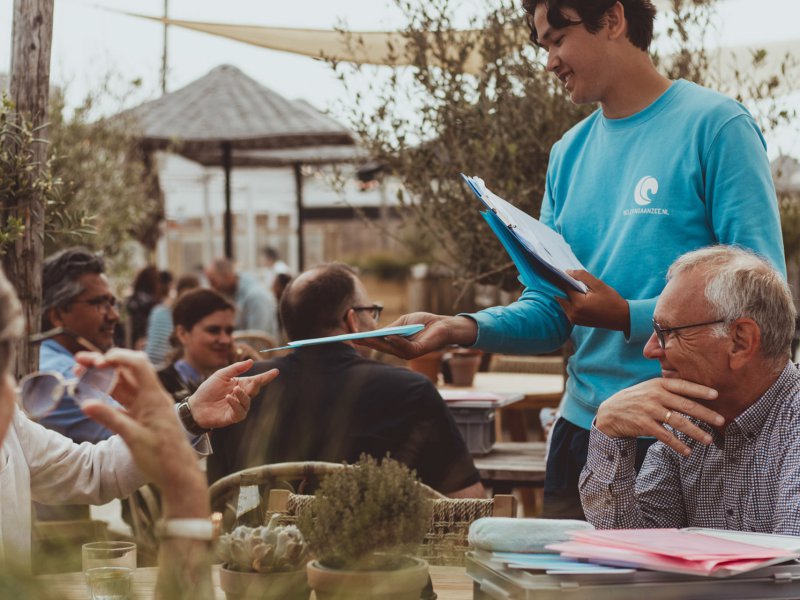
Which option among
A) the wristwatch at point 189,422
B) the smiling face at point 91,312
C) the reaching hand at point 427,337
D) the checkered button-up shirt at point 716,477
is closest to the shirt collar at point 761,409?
the checkered button-up shirt at point 716,477

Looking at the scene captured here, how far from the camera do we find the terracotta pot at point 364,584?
4.46ft

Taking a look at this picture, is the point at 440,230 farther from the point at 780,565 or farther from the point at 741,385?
the point at 780,565

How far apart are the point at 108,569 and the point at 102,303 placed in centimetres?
284

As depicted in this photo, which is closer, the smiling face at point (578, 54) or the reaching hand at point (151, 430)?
the reaching hand at point (151, 430)

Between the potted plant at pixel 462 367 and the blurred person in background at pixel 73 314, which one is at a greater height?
the blurred person in background at pixel 73 314

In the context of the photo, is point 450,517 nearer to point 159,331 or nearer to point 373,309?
point 373,309

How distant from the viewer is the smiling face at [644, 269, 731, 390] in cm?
196

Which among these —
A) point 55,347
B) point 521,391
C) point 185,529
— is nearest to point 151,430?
point 185,529

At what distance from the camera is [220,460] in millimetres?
3352

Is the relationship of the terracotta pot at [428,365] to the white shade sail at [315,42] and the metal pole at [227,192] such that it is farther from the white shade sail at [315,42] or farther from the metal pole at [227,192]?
the metal pole at [227,192]

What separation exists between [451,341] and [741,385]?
63cm

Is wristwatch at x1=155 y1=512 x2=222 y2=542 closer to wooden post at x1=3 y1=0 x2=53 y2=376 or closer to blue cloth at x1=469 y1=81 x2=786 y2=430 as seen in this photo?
blue cloth at x1=469 y1=81 x2=786 y2=430

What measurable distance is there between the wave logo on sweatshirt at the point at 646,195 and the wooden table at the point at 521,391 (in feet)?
8.63

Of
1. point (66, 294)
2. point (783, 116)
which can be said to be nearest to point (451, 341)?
point (66, 294)
